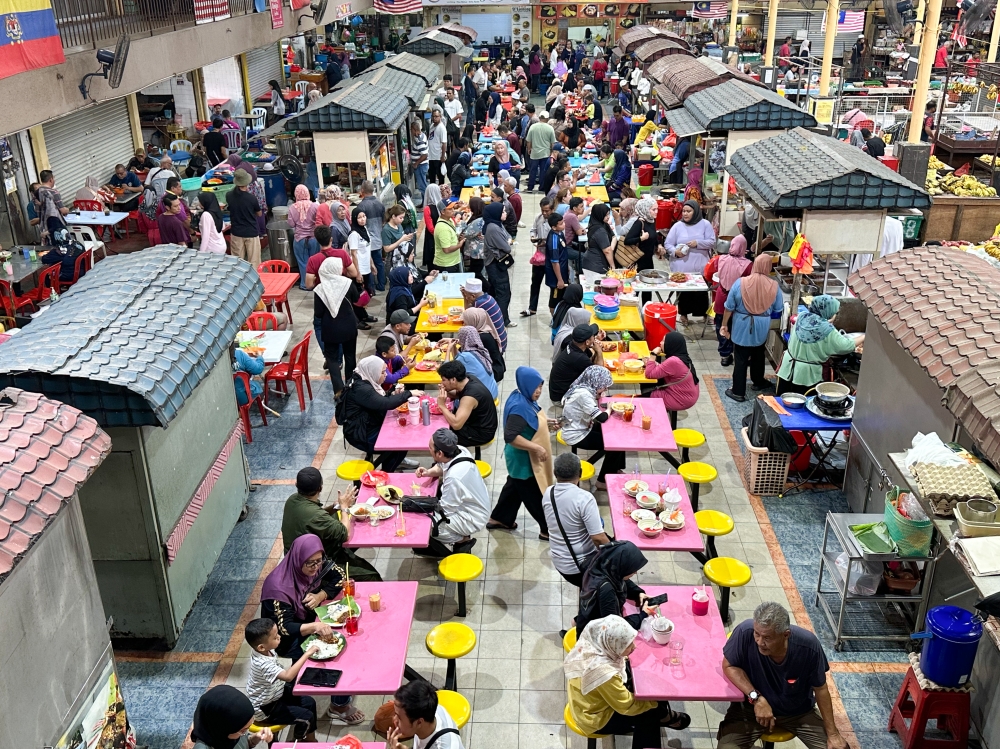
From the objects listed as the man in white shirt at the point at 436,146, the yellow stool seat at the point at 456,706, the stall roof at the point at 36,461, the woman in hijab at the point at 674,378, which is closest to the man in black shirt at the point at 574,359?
the woman in hijab at the point at 674,378

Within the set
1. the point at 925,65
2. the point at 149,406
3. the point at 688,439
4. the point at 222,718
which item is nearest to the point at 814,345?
the point at 688,439

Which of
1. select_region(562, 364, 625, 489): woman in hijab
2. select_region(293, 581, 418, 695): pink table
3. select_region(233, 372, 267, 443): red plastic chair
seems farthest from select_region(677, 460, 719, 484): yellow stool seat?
select_region(233, 372, 267, 443): red plastic chair

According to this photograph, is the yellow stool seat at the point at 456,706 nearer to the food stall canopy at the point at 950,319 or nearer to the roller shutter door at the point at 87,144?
the food stall canopy at the point at 950,319

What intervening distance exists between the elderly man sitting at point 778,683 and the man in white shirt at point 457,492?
8.08ft

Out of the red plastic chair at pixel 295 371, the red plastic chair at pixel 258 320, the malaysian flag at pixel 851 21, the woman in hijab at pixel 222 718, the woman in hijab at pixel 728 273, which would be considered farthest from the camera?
the malaysian flag at pixel 851 21

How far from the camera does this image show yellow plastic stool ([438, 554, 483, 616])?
7.34 metres

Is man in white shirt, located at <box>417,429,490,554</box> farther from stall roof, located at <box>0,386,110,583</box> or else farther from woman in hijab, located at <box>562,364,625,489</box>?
stall roof, located at <box>0,386,110,583</box>

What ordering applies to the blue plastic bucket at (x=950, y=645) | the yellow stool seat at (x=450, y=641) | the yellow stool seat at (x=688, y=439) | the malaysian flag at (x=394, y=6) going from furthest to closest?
the malaysian flag at (x=394, y=6)
the yellow stool seat at (x=688, y=439)
the yellow stool seat at (x=450, y=641)
the blue plastic bucket at (x=950, y=645)

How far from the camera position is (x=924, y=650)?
6.28m

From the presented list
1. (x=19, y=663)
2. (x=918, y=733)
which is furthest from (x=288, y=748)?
(x=918, y=733)

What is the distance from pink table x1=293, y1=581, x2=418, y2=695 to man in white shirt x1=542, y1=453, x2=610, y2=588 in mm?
1186

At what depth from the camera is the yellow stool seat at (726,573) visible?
7184mm

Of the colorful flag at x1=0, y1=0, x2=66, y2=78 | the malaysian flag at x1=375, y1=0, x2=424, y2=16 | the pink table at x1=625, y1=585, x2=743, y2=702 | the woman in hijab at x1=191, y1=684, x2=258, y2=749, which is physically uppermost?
the colorful flag at x1=0, y1=0, x2=66, y2=78

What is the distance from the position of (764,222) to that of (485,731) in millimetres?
8293
